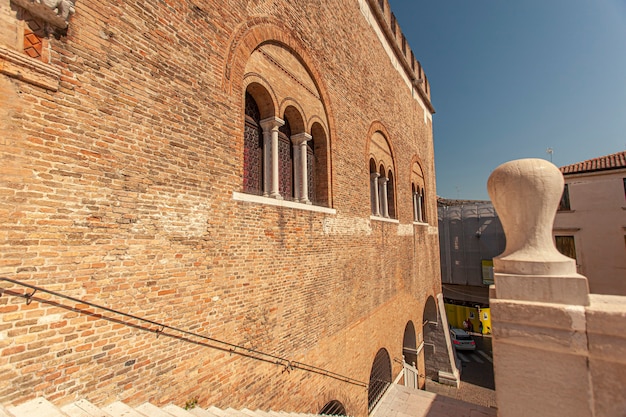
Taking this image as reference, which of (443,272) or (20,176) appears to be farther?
(443,272)

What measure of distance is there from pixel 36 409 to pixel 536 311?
3.89 meters

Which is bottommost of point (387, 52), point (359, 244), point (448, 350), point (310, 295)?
point (448, 350)

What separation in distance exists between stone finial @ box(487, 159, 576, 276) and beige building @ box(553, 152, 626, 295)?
746 inches

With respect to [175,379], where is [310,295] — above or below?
above

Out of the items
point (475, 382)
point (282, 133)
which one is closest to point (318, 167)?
point (282, 133)

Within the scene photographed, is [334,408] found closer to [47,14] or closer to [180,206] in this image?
[180,206]

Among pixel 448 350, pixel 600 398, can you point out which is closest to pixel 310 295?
pixel 600 398

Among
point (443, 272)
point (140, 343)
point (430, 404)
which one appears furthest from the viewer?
point (443, 272)

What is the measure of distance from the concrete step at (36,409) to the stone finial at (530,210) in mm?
3760

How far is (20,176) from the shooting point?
2.59 meters

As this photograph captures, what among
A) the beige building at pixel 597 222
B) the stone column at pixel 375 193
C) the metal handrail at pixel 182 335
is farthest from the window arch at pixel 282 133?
the beige building at pixel 597 222

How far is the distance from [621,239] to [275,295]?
64.7 ft

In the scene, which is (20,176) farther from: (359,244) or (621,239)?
(621,239)

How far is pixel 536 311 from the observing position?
6.93 feet
